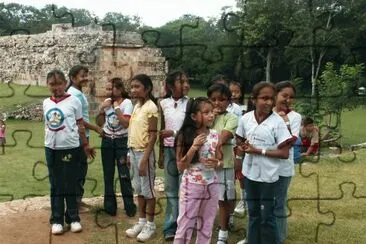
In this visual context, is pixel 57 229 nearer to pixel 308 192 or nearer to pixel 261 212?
pixel 261 212

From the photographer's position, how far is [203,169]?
14.1 feet

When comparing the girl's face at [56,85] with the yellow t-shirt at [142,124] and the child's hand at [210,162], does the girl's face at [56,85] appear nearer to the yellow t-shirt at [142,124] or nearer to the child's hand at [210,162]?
the yellow t-shirt at [142,124]

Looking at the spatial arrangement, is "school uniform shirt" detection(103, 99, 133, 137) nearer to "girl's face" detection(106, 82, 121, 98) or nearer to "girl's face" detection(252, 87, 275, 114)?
"girl's face" detection(106, 82, 121, 98)

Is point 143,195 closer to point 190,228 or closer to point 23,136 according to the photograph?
point 190,228

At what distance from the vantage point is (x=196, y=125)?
4.33 m

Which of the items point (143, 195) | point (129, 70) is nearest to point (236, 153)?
point (143, 195)

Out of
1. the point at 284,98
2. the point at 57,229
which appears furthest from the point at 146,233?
the point at 284,98

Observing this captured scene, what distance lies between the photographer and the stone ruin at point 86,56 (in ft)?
58.8

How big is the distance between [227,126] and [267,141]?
1.61 ft

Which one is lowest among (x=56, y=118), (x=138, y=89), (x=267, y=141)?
(x=267, y=141)

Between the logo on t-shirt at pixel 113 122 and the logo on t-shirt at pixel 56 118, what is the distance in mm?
719
